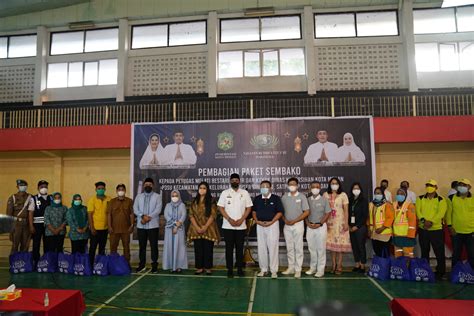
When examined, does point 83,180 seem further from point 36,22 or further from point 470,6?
point 470,6

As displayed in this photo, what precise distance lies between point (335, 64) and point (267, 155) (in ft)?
15.4

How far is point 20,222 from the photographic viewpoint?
6184 millimetres

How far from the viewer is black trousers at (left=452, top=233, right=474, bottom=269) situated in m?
5.12

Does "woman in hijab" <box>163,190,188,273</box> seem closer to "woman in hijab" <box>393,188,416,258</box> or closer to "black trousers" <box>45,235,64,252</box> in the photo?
"black trousers" <box>45,235,64,252</box>

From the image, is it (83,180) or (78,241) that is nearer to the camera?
(78,241)

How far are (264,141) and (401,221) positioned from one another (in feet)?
9.09

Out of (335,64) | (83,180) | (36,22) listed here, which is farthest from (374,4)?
(36,22)

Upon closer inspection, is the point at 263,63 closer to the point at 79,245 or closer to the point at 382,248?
the point at 382,248

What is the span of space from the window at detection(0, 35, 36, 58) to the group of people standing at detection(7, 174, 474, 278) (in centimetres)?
711

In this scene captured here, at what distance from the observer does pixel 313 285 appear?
486 cm

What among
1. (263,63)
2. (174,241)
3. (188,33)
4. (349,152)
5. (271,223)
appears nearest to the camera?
(271,223)

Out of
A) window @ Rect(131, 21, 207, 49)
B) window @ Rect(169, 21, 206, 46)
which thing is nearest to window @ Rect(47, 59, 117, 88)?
window @ Rect(131, 21, 207, 49)

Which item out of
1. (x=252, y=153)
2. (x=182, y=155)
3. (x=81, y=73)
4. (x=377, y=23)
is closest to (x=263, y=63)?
(x=377, y=23)

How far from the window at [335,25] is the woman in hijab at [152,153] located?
6.01 meters
